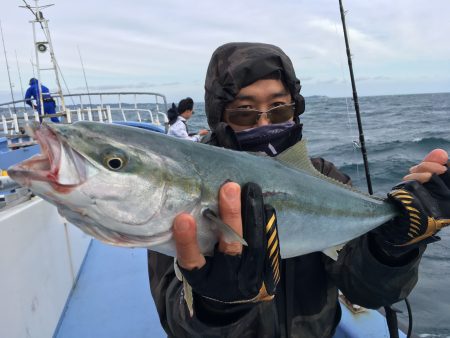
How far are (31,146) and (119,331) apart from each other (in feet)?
22.7

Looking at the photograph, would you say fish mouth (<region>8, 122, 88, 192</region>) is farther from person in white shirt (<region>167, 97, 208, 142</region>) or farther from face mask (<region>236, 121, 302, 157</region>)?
person in white shirt (<region>167, 97, 208, 142</region>)

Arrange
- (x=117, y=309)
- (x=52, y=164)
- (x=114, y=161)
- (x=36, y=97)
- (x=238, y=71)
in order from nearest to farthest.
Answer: (x=52, y=164) < (x=114, y=161) < (x=238, y=71) < (x=117, y=309) < (x=36, y=97)

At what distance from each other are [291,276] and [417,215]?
750 mm

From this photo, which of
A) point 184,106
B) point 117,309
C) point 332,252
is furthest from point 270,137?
point 184,106

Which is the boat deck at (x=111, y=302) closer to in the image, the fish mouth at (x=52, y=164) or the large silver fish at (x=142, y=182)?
the large silver fish at (x=142, y=182)

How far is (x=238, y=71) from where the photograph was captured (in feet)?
7.27

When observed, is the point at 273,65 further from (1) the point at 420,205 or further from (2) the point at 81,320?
(2) the point at 81,320

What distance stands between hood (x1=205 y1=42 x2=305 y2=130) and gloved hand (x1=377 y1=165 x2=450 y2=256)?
83 centimetres

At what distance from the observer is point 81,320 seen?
3691 millimetres

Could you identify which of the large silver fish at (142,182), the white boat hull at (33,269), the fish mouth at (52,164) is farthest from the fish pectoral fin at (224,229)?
the white boat hull at (33,269)

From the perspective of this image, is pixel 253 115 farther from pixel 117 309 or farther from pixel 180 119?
pixel 180 119

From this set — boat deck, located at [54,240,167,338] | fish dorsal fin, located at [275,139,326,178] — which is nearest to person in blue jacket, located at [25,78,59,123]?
boat deck, located at [54,240,167,338]

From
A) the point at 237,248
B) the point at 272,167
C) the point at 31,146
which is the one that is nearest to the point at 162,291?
the point at 237,248

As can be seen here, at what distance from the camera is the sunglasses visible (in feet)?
7.34
